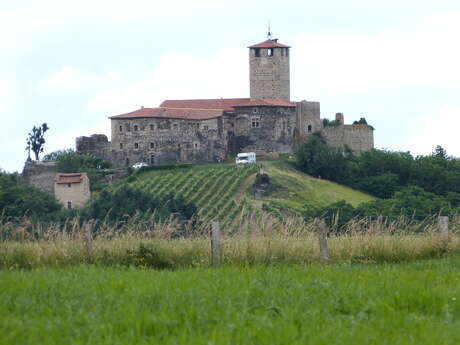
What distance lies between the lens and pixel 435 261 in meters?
14.0

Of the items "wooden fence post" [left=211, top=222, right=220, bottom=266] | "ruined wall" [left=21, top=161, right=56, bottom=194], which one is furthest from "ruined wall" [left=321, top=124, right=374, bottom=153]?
"wooden fence post" [left=211, top=222, right=220, bottom=266]

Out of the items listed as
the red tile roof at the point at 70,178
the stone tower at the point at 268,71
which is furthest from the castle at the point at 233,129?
the red tile roof at the point at 70,178

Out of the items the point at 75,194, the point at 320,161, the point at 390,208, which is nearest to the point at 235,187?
the point at 320,161

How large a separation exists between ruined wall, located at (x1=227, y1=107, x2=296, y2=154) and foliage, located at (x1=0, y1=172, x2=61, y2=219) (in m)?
12.5

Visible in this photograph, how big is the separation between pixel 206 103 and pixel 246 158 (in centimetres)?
A: 803

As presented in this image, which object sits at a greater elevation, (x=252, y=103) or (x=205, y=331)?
(x=252, y=103)

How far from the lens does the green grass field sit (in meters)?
8.37

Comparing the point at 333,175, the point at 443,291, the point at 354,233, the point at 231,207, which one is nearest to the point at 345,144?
the point at 333,175

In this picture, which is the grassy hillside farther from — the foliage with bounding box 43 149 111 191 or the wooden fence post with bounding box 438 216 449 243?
the wooden fence post with bounding box 438 216 449 243

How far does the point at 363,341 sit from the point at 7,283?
411 cm

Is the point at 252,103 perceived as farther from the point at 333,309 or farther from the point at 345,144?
the point at 333,309

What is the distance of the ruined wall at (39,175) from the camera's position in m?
65.6

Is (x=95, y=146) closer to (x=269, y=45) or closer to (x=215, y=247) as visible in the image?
(x=269, y=45)

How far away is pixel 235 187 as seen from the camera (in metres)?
58.3
